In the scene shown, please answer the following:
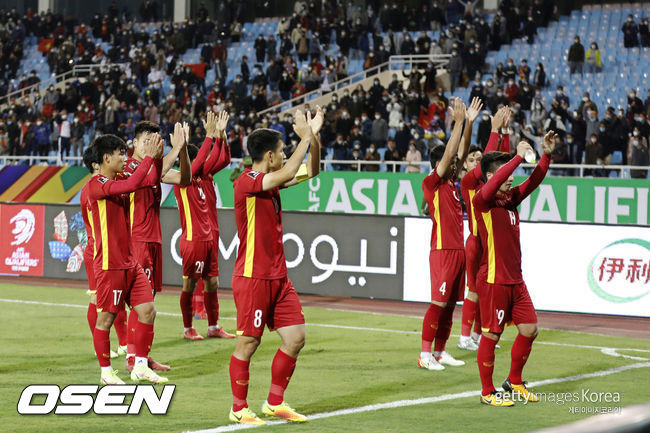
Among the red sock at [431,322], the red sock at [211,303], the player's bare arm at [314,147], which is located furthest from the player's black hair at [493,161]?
the red sock at [211,303]

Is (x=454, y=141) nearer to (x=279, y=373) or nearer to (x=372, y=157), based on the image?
(x=279, y=373)

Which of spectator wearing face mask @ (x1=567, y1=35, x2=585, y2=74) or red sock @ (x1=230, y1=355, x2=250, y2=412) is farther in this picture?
spectator wearing face mask @ (x1=567, y1=35, x2=585, y2=74)

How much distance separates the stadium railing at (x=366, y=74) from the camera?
1051 inches

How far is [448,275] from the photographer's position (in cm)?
926

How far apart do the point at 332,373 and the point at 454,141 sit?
2.49m

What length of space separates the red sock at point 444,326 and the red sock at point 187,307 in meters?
2.99

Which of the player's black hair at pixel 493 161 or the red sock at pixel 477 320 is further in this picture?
the red sock at pixel 477 320

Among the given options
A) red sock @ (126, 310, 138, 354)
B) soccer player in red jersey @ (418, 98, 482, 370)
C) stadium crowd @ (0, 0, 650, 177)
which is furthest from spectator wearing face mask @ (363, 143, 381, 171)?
red sock @ (126, 310, 138, 354)

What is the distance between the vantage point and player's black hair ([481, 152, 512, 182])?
754 cm

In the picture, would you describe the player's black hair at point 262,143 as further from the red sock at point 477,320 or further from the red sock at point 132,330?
the red sock at point 477,320

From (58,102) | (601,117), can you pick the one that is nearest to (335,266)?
(601,117)

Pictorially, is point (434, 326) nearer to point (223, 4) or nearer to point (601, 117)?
point (601, 117)

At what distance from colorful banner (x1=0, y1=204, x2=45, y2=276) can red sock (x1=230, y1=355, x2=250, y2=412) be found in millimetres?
11220

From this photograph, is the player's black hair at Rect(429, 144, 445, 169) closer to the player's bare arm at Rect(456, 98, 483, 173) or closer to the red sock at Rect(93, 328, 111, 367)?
the player's bare arm at Rect(456, 98, 483, 173)
